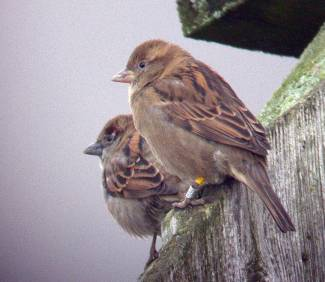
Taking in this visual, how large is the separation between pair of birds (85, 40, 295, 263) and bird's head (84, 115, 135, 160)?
295mm

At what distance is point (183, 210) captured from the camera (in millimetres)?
2902

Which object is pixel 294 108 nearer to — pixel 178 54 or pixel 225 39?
pixel 225 39

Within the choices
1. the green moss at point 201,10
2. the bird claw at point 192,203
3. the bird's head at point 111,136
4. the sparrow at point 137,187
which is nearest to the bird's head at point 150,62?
the sparrow at point 137,187

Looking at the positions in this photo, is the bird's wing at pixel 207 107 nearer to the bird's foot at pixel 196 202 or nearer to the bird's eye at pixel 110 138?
the bird's foot at pixel 196 202

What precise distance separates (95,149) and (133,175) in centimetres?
79

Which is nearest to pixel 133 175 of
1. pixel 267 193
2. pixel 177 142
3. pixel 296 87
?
pixel 177 142

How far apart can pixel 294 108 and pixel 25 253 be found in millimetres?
2943

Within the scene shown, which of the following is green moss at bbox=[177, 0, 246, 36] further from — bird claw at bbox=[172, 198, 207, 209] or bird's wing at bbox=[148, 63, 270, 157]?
bird claw at bbox=[172, 198, 207, 209]

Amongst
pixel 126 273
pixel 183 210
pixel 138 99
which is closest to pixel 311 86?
pixel 183 210

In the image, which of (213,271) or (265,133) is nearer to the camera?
(213,271)

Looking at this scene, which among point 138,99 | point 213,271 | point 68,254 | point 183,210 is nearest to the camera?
point 213,271

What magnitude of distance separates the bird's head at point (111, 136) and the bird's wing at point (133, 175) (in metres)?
0.15

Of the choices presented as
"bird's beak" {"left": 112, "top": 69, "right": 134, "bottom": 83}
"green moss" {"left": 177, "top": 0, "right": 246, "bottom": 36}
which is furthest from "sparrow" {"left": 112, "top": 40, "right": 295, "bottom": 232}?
"green moss" {"left": 177, "top": 0, "right": 246, "bottom": 36}

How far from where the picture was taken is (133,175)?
5867mm
